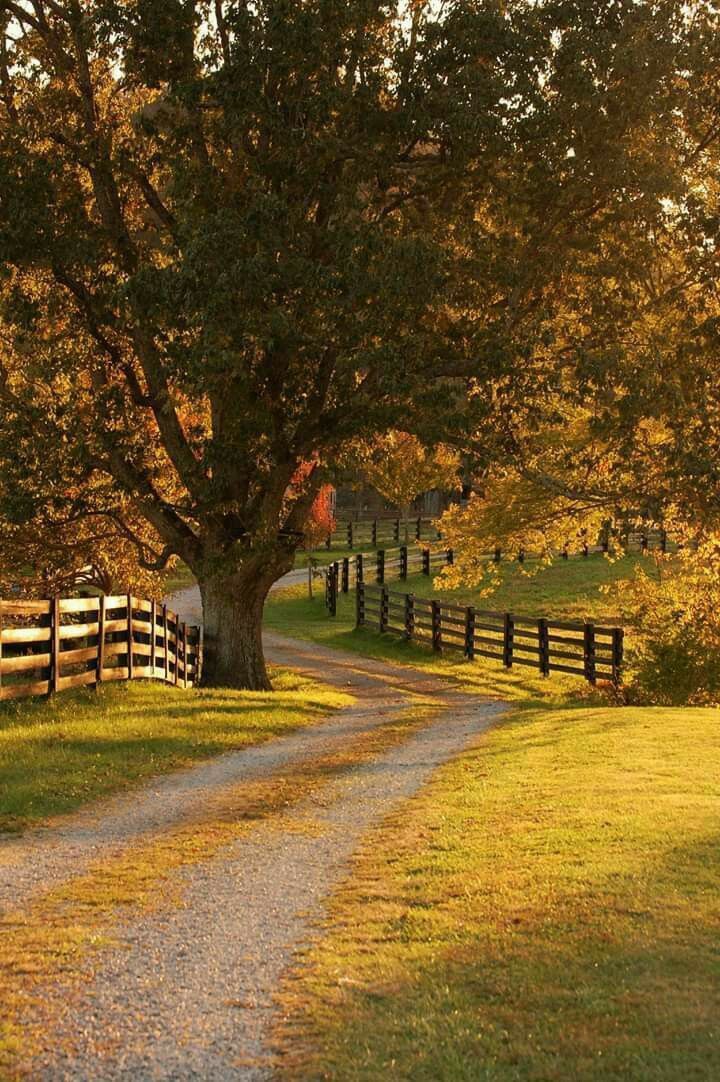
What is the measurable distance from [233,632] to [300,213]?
931 cm

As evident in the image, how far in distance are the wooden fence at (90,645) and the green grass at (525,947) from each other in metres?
6.75

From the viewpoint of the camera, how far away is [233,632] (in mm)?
23172

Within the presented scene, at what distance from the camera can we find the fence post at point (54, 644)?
16.0 meters

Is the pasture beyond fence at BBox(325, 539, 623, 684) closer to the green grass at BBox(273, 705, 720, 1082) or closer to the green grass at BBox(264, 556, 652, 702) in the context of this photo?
the green grass at BBox(264, 556, 652, 702)

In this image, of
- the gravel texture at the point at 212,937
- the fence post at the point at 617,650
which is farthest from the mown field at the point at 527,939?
the fence post at the point at 617,650

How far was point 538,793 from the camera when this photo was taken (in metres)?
11.8

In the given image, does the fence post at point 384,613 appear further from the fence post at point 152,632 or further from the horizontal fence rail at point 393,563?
the fence post at point 152,632

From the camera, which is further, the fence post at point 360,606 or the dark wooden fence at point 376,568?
the dark wooden fence at point 376,568

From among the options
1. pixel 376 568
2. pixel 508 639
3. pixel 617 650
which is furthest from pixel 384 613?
pixel 376 568

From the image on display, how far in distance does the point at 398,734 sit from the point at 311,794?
559cm

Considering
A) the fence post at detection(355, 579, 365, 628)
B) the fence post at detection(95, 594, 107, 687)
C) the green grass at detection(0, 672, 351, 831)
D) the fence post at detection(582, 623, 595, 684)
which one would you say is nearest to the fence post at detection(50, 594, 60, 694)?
the green grass at detection(0, 672, 351, 831)

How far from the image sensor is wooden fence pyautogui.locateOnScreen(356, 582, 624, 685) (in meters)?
27.0

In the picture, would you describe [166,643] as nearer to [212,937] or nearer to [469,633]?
[469,633]

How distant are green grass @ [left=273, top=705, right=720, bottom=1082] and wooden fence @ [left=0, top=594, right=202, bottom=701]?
6.75 metres
